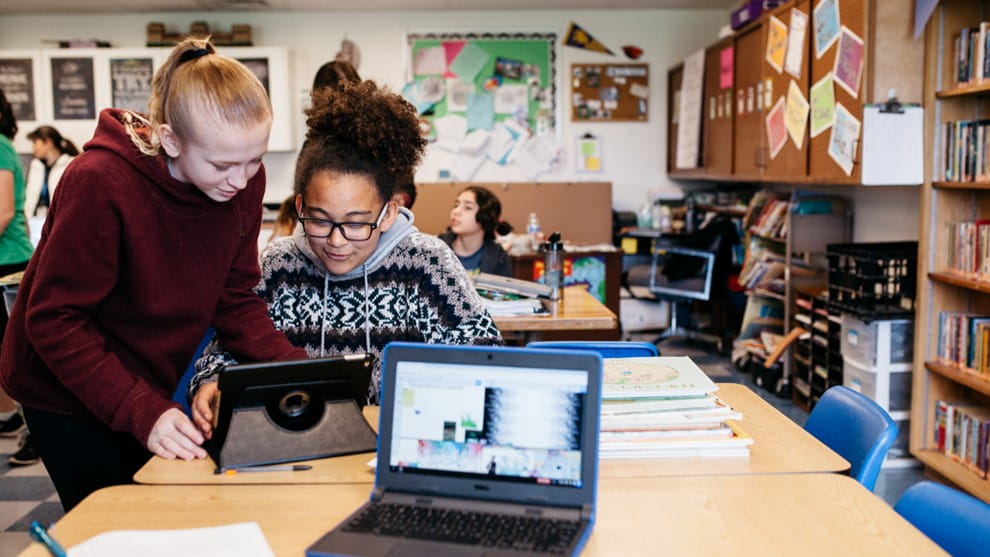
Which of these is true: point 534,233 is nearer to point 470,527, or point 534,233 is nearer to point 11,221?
point 11,221

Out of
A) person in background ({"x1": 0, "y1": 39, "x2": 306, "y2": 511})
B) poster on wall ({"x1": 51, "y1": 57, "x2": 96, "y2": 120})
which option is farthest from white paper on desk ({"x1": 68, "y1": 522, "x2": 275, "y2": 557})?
poster on wall ({"x1": 51, "y1": 57, "x2": 96, "y2": 120})

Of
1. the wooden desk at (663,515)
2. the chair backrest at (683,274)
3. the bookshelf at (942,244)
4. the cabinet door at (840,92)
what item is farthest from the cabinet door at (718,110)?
the wooden desk at (663,515)

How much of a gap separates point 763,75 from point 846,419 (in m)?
3.41

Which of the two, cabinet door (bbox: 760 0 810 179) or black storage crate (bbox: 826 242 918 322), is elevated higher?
cabinet door (bbox: 760 0 810 179)

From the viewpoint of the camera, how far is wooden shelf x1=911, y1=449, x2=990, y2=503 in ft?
9.58

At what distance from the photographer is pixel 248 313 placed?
1.67 metres

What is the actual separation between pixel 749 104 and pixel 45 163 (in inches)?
184

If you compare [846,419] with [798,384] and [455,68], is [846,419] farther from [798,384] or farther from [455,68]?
[455,68]

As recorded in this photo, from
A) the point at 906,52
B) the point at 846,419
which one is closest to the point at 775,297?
the point at 906,52

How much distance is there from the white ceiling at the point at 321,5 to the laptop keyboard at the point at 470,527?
557 centimetres

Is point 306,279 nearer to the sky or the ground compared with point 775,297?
nearer to the sky

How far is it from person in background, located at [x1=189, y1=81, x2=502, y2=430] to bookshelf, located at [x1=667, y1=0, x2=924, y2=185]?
2.30 m

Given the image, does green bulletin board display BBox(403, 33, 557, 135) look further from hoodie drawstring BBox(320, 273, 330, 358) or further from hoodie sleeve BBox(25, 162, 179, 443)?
hoodie sleeve BBox(25, 162, 179, 443)

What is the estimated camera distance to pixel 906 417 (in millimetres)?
3541
